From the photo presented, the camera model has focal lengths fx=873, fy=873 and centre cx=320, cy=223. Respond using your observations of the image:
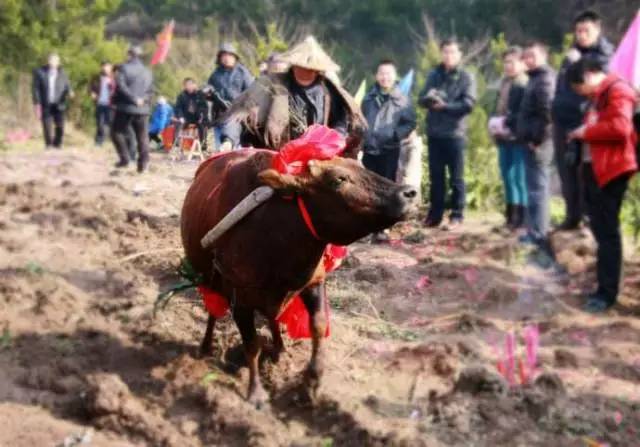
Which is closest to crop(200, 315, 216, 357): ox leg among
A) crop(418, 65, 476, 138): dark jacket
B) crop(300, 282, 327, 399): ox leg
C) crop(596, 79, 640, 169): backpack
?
crop(300, 282, 327, 399): ox leg

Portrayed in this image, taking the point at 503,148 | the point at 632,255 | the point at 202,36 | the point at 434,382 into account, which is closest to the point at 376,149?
the point at 503,148

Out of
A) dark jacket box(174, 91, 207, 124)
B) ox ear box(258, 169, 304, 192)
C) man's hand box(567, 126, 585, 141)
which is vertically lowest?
dark jacket box(174, 91, 207, 124)

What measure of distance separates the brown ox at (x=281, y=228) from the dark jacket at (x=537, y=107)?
3.39 metres

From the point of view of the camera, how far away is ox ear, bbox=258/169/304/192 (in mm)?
4430

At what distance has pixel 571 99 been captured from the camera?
24.5 ft

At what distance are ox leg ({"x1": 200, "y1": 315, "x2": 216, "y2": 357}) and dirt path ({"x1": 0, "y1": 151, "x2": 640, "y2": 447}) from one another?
8 cm

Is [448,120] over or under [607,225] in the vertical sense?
over

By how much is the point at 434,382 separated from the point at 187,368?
151 centimetres

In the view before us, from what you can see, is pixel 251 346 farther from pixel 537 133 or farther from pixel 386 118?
pixel 386 118

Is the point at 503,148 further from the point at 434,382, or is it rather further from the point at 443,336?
the point at 434,382

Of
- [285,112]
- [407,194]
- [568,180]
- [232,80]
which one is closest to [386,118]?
[568,180]

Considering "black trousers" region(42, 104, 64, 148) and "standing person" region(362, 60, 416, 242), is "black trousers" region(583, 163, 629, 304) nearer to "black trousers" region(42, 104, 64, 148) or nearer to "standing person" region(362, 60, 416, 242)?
"standing person" region(362, 60, 416, 242)

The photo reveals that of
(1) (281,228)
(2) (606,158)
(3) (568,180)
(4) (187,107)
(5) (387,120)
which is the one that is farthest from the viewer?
(4) (187,107)

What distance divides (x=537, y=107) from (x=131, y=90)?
696 cm
